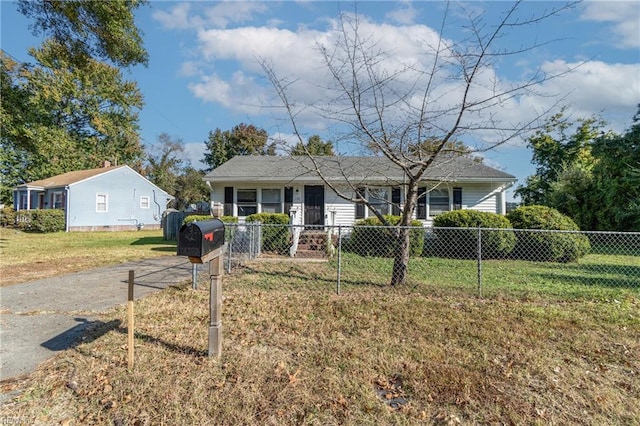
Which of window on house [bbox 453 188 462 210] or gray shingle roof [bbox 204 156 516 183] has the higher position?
gray shingle roof [bbox 204 156 516 183]

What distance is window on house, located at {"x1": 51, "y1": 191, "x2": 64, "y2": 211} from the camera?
73.3ft

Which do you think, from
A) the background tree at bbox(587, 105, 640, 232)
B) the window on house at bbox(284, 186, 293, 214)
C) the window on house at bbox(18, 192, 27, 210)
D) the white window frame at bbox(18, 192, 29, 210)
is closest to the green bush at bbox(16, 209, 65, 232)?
the white window frame at bbox(18, 192, 29, 210)

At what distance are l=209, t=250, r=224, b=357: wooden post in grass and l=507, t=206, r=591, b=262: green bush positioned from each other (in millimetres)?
9432

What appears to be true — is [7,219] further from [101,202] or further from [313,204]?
[313,204]

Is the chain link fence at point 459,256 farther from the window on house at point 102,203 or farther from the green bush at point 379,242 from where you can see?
the window on house at point 102,203

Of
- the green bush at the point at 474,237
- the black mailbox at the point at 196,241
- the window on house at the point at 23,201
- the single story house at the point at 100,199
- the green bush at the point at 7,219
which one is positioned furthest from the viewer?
the window on house at the point at 23,201

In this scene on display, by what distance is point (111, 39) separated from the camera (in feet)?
25.6

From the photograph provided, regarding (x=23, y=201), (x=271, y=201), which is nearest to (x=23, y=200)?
(x=23, y=201)

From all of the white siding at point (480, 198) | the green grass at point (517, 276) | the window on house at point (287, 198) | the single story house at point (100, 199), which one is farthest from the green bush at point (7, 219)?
the white siding at point (480, 198)

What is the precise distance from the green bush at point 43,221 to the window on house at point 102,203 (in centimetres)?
214

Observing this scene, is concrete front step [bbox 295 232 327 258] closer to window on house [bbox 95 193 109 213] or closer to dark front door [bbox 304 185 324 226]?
dark front door [bbox 304 185 324 226]

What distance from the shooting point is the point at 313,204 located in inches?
552

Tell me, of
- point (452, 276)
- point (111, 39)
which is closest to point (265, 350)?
point (452, 276)

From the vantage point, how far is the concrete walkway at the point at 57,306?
11.5 feet
